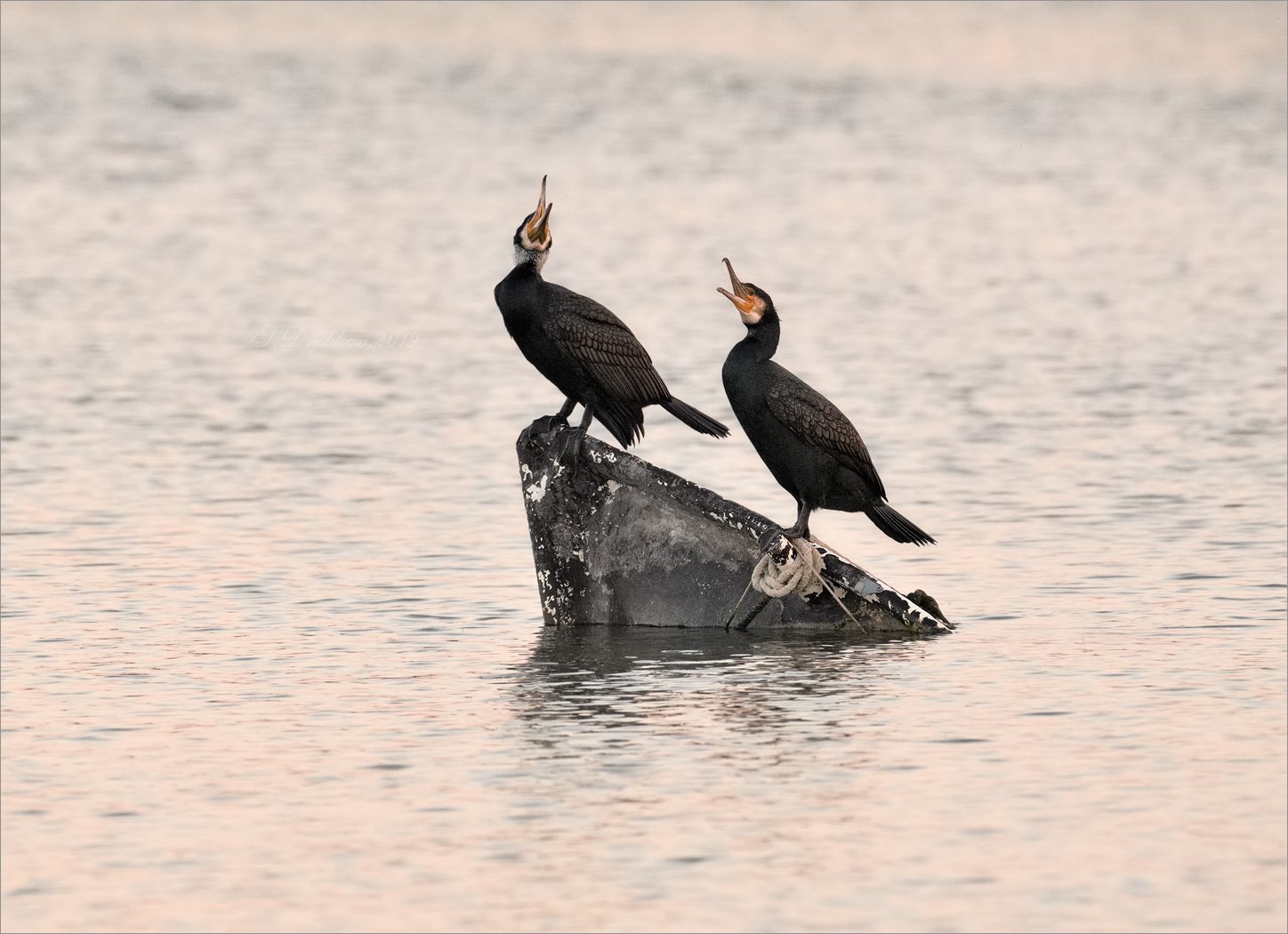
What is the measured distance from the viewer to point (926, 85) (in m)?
60.1

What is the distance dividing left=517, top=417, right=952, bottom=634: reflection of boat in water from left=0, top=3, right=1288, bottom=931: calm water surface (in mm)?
287

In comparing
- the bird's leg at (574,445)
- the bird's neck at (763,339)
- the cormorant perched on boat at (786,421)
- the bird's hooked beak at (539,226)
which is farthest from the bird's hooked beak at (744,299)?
the bird's leg at (574,445)

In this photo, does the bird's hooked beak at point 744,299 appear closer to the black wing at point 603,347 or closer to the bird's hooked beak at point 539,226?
the black wing at point 603,347

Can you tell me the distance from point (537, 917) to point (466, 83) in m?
53.1

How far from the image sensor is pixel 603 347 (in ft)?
43.6

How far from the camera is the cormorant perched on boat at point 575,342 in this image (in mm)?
13234

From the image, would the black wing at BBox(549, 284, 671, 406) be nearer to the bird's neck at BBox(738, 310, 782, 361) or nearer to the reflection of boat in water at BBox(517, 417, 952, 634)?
the reflection of boat in water at BBox(517, 417, 952, 634)

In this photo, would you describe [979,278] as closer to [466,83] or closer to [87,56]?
[466,83]

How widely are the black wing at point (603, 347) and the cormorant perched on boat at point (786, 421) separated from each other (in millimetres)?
503

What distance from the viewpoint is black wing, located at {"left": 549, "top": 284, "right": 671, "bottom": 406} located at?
1323 cm

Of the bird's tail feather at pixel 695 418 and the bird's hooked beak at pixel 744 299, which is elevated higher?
the bird's hooked beak at pixel 744 299

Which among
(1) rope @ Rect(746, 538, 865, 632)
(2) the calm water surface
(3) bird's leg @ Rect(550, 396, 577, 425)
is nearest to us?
(2) the calm water surface

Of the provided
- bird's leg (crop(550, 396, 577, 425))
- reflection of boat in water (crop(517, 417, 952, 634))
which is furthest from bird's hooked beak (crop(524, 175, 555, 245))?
reflection of boat in water (crop(517, 417, 952, 634))

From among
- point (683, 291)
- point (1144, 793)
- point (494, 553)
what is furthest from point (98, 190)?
point (1144, 793)
